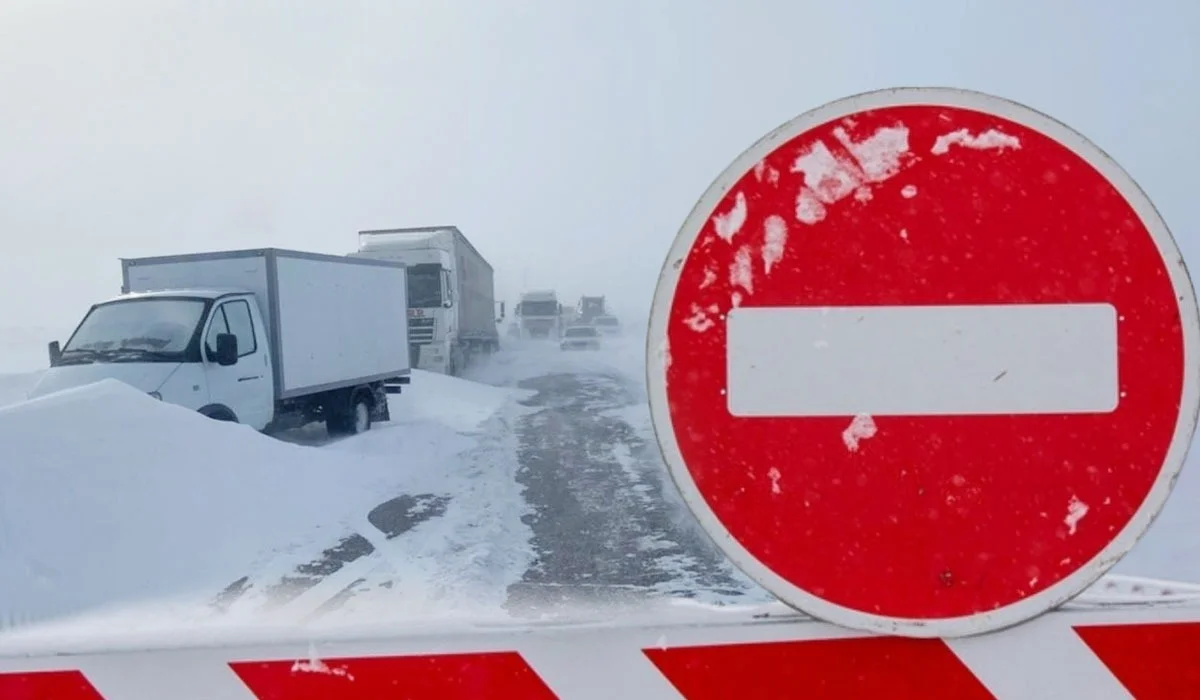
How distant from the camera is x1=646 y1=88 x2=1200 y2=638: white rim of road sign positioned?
1347 millimetres

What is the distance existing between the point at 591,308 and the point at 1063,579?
5905cm

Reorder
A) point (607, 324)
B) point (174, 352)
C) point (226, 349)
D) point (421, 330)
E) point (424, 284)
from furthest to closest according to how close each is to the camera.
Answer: point (607, 324), point (421, 330), point (424, 284), point (226, 349), point (174, 352)

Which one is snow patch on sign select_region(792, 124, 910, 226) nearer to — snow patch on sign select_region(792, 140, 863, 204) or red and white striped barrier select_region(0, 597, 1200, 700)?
snow patch on sign select_region(792, 140, 863, 204)

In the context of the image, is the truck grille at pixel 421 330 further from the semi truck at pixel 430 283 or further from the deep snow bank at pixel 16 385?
the deep snow bank at pixel 16 385

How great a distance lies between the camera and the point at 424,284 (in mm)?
26359

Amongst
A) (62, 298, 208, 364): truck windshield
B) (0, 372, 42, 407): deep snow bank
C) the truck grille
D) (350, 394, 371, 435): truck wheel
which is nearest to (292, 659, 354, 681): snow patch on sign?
(62, 298, 208, 364): truck windshield

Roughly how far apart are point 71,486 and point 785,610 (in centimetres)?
888

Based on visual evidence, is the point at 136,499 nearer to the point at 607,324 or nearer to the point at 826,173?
the point at 826,173

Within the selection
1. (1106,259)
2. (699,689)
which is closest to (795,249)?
(1106,259)

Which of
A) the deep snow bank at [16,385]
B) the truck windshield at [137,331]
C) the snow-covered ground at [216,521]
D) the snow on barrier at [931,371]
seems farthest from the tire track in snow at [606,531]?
the deep snow bank at [16,385]

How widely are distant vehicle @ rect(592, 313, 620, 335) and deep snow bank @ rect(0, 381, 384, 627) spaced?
158ft

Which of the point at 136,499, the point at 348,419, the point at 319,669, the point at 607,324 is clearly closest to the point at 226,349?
the point at 136,499

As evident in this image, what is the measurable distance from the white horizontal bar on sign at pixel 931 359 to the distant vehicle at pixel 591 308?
58.2m

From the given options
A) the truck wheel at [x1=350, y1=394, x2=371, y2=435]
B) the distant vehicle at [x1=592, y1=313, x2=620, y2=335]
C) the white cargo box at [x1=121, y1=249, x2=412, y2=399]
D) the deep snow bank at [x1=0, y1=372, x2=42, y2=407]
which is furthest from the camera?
the distant vehicle at [x1=592, y1=313, x2=620, y2=335]
